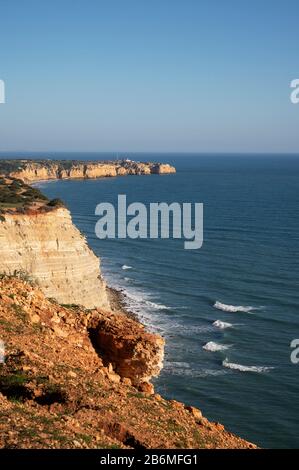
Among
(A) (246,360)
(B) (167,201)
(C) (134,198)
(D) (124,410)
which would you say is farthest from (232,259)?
(C) (134,198)

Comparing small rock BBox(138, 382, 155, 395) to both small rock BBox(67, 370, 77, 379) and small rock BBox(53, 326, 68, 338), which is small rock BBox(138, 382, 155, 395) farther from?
small rock BBox(67, 370, 77, 379)

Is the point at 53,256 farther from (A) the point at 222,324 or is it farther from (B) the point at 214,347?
(A) the point at 222,324

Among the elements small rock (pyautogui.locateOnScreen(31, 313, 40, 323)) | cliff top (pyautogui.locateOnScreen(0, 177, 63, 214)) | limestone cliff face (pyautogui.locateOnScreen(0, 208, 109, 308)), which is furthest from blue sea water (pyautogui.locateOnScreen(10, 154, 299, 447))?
small rock (pyautogui.locateOnScreen(31, 313, 40, 323))

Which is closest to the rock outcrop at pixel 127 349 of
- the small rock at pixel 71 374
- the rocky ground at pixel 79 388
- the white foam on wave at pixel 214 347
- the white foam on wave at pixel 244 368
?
the rocky ground at pixel 79 388

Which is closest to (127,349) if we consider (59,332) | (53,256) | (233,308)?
(59,332)

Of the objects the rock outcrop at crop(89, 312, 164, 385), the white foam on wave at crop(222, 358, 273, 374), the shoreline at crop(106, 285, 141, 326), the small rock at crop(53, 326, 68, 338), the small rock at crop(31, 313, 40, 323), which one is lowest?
the white foam on wave at crop(222, 358, 273, 374)
